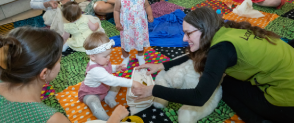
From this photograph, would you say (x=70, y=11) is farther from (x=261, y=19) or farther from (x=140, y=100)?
(x=261, y=19)

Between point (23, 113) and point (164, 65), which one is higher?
point (23, 113)

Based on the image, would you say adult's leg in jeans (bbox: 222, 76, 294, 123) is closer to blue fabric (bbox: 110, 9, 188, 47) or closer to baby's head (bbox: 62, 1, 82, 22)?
blue fabric (bbox: 110, 9, 188, 47)

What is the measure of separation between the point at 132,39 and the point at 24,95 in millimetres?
1077

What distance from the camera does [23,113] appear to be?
73 centimetres

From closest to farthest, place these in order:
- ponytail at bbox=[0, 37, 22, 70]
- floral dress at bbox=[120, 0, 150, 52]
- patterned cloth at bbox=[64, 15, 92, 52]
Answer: ponytail at bbox=[0, 37, 22, 70] < floral dress at bbox=[120, 0, 150, 52] < patterned cloth at bbox=[64, 15, 92, 52]

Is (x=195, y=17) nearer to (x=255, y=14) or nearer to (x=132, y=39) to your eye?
(x=132, y=39)

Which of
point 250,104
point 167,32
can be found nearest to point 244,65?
point 250,104

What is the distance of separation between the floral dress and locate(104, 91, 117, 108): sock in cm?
49

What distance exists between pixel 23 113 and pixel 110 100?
0.69 meters

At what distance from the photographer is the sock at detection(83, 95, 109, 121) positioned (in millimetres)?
1233

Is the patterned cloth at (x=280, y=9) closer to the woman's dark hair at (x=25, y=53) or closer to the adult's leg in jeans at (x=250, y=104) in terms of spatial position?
the adult's leg in jeans at (x=250, y=104)

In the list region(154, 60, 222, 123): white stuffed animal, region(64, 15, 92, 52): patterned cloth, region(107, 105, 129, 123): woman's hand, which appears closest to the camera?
region(107, 105, 129, 123): woman's hand

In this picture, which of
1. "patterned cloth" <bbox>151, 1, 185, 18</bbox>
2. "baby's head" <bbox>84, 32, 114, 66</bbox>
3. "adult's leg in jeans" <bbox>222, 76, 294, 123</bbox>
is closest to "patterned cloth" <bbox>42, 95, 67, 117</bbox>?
"baby's head" <bbox>84, 32, 114, 66</bbox>

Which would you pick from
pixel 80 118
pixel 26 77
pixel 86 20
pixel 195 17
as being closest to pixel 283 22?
pixel 195 17
